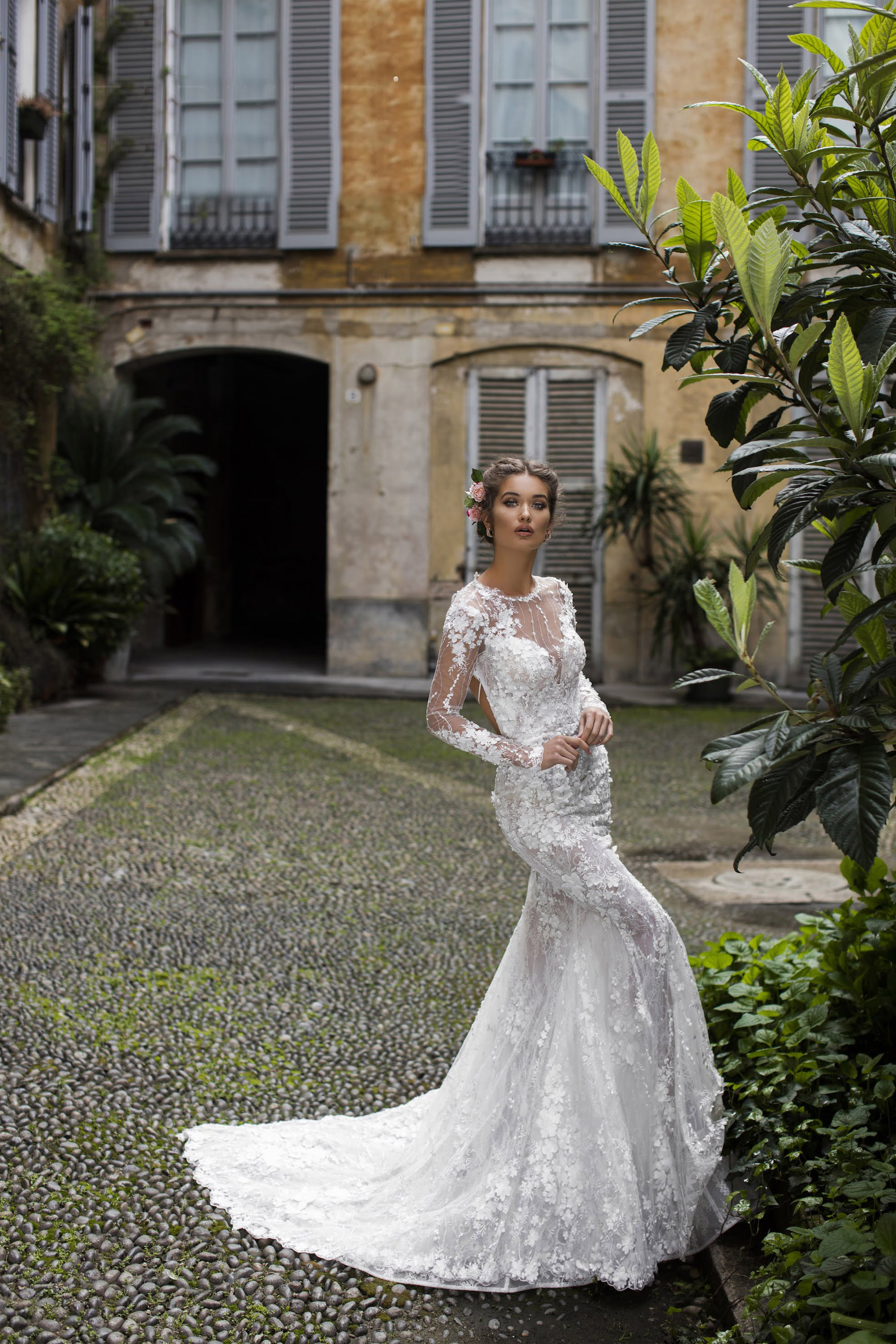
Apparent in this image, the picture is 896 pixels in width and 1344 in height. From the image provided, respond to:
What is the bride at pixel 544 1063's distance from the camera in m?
2.25

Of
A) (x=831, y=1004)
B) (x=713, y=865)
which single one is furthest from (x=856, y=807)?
(x=713, y=865)

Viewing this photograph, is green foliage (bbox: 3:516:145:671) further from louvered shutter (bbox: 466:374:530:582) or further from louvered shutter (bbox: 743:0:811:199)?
louvered shutter (bbox: 743:0:811:199)

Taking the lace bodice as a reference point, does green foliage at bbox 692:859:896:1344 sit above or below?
below

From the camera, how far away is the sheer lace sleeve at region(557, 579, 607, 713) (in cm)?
246

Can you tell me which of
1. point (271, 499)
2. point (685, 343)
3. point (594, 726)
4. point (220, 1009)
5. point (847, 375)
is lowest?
point (220, 1009)

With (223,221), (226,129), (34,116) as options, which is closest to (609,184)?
(34,116)

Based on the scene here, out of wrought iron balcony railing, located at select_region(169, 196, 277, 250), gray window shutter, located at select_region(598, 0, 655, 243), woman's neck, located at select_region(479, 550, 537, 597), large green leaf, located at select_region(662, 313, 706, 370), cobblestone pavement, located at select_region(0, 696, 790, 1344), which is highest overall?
gray window shutter, located at select_region(598, 0, 655, 243)

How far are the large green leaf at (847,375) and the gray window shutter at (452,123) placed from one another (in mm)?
10722

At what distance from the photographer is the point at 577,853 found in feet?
7.73

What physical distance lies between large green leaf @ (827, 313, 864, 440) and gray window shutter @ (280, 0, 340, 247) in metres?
10.9

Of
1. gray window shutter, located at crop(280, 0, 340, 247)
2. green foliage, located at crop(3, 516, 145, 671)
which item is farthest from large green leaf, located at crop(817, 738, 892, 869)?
gray window shutter, located at crop(280, 0, 340, 247)

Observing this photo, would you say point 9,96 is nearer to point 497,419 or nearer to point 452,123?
point 452,123

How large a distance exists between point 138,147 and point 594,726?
11195 millimetres

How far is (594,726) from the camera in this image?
228 cm
